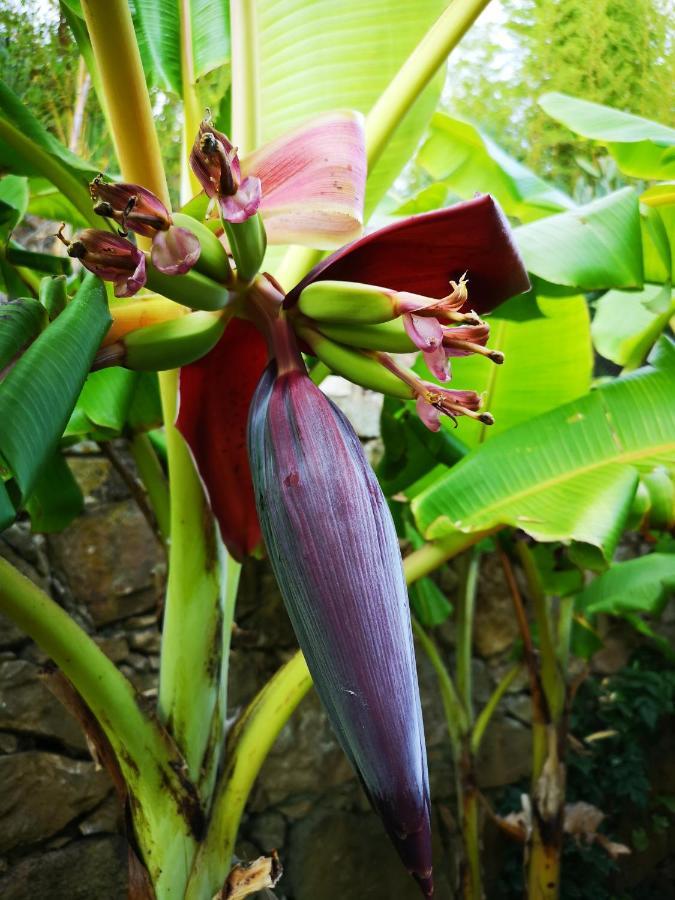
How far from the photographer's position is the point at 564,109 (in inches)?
28.7

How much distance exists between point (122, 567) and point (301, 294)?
1.09m

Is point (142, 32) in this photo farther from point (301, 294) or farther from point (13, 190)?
point (301, 294)

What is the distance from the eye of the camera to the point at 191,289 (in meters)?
0.33

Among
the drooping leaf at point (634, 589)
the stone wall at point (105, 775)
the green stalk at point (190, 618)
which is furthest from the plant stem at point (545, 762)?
the green stalk at point (190, 618)

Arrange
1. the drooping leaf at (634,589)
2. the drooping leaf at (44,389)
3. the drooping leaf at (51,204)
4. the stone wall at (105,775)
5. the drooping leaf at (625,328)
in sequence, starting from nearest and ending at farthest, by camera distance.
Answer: the drooping leaf at (44,389) → the drooping leaf at (51,204) → the drooping leaf at (625,328) → the drooping leaf at (634,589) → the stone wall at (105,775)

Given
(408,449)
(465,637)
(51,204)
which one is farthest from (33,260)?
(465,637)

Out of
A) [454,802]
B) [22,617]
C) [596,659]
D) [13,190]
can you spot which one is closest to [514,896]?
[454,802]

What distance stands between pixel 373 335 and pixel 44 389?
0.15m

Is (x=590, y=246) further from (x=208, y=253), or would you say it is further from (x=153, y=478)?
(x=153, y=478)

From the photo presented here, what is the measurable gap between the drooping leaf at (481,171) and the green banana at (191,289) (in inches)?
20.6

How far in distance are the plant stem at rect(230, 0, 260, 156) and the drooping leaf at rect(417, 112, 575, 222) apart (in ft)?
1.04

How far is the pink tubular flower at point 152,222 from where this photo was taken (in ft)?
0.98

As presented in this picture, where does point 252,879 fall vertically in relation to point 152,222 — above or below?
below

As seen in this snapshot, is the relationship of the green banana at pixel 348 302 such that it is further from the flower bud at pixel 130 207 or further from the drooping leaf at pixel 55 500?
the drooping leaf at pixel 55 500
